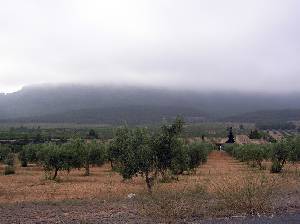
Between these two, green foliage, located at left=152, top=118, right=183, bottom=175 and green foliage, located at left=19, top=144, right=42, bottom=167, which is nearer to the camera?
green foliage, located at left=152, top=118, right=183, bottom=175

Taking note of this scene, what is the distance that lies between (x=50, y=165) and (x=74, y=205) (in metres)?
25.5

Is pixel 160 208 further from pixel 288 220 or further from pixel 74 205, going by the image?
pixel 74 205

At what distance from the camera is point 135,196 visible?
30.4 meters

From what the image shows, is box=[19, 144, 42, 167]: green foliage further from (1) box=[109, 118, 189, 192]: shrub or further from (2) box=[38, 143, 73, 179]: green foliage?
(1) box=[109, 118, 189, 192]: shrub

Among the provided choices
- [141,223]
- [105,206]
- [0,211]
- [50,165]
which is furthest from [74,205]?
[50,165]

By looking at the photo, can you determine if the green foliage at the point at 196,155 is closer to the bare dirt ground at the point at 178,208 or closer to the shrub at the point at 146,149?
the shrub at the point at 146,149

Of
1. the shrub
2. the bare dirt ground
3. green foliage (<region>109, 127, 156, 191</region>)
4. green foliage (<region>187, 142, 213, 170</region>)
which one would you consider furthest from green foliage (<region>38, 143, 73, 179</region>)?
the bare dirt ground

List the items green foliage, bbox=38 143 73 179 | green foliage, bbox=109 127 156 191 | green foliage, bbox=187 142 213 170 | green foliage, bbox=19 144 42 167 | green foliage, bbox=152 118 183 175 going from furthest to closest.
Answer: green foliage, bbox=19 144 42 167
green foliage, bbox=187 142 213 170
green foliage, bbox=38 143 73 179
green foliage, bbox=152 118 183 175
green foliage, bbox=109 127 156 191

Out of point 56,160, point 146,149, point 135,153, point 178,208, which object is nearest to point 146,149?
point 146,149

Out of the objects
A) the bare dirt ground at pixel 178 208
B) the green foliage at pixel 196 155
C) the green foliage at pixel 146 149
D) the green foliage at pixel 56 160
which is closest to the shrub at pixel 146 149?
the green foliage at pixel 146 149

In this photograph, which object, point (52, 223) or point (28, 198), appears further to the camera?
point (28, 198)

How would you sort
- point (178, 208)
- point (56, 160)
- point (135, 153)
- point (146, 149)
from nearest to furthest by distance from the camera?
1. point (178, 208)
2. point (146, 149)
3. point (135, 153)
4. point (56, 160)

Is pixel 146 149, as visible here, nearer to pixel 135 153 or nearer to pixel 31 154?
pixel 135 153

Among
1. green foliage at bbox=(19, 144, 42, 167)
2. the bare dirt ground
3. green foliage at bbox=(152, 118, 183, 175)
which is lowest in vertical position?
green foliage at bbox=(19, 144, 42, 167)
